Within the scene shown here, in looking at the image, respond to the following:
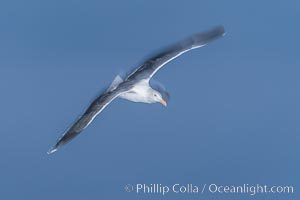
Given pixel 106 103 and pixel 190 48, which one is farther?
pixel 190 48

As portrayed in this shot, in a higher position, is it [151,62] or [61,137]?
[151,62]

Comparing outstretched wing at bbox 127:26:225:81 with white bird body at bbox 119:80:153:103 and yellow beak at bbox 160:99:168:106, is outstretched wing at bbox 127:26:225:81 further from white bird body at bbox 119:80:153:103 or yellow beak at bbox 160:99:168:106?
yellow beak at bbox 160:99:168:106

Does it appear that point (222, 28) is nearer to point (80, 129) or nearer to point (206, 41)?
point (206, 41)

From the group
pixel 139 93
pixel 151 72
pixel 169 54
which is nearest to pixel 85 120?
pixel 139 93

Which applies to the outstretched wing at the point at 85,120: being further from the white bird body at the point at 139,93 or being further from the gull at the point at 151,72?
the white bird body at the point at 139,93

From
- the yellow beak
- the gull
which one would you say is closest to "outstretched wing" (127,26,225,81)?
the gull

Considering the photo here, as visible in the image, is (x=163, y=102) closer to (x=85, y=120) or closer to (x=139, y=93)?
(x=139, y=93)

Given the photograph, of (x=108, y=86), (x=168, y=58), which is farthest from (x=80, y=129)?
(x=168, y=58)

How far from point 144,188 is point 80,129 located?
0.65 metres

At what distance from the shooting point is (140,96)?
4492mm

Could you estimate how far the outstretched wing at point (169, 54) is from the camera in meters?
4.48

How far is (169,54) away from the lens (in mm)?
4492

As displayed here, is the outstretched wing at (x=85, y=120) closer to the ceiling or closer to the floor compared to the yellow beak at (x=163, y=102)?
closer to the floor

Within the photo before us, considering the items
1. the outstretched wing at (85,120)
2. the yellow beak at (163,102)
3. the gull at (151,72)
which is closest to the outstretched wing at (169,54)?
the gull at (151,72)
